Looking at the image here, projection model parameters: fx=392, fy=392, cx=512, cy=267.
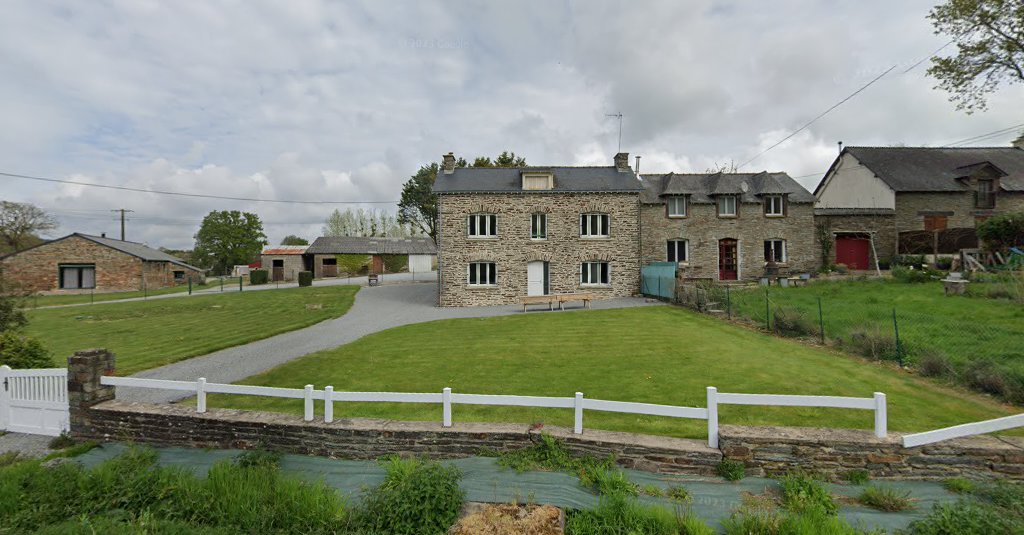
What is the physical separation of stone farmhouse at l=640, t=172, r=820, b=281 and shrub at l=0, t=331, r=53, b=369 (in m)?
24.7

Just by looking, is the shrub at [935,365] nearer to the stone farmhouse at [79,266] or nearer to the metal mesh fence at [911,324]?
the metal mesh fence at [911,324]

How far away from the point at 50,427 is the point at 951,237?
3822 cm

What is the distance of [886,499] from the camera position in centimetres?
442

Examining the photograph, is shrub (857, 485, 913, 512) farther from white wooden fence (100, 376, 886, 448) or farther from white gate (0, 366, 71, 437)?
white gate (0, 366, 71, 437)

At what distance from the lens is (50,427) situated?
22.5 ft

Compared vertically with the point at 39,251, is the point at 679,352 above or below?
below

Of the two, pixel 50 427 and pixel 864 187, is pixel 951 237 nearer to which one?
pixel 864 187

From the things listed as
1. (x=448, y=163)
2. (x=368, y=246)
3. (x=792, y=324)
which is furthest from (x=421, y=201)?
(x=792, y=324)

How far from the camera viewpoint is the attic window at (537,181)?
76.3 feet

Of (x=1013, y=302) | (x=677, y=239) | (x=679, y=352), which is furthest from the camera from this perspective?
(x=677, y=239)

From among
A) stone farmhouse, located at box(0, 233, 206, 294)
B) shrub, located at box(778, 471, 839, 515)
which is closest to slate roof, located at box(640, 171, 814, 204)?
shrub, located at box(778, 471, 839, 515)

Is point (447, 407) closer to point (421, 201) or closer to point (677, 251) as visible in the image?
point (677, 251)

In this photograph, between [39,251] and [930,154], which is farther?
[39,251]

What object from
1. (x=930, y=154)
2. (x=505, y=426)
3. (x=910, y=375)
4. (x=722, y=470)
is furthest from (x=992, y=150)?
(x=505, y=426)
